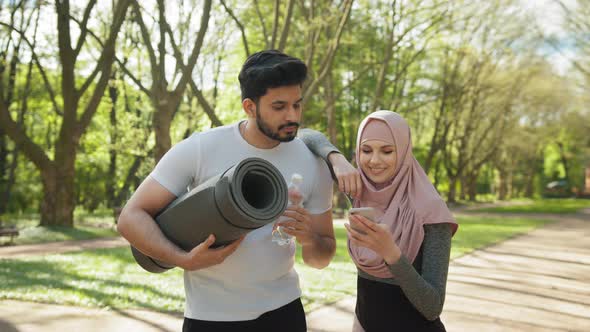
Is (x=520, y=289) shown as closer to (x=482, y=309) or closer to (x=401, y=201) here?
(x=482, y=309)

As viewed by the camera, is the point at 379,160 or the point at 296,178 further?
the point at 379,160

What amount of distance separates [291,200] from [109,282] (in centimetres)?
744

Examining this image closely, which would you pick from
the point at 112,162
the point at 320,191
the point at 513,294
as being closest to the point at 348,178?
the point at 320,191

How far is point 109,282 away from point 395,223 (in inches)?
291

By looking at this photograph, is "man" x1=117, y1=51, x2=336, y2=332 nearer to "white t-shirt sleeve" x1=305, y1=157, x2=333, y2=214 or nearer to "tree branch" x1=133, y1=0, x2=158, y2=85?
"white t-shirt sleeve" x1=305, y1=157, x2=333, y2=214

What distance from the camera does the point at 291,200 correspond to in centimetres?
243

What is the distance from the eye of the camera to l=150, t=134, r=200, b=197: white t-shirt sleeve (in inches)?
89.8

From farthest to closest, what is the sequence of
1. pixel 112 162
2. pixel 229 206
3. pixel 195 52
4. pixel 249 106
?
pixel 112 162, pixel 195 52, pixel 249 106, pixel 229 206

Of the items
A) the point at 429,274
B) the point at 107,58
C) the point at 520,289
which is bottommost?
the point at 520,289

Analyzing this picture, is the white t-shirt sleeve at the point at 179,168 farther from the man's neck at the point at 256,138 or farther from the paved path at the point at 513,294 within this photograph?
the paved path at the point at 513,294

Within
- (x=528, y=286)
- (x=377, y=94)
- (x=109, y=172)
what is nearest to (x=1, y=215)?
(x=109, y=172)

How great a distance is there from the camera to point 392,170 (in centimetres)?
270

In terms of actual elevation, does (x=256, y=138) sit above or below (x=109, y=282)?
A: above

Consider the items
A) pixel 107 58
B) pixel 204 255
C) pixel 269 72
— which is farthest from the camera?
pixel 107 58
